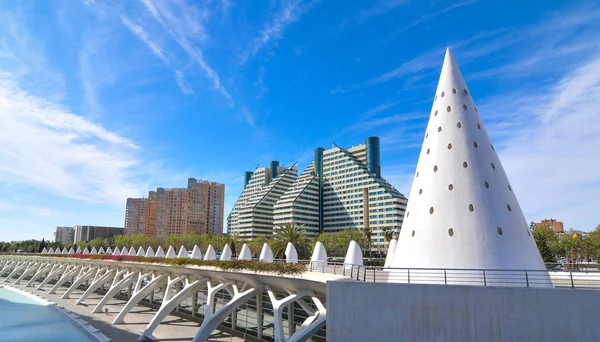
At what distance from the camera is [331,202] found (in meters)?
163

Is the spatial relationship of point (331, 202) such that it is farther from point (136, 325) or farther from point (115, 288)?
point (136, 325)

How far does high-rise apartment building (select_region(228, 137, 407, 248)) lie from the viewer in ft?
464

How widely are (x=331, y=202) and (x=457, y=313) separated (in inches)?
5888

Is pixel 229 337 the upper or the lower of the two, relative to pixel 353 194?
lower

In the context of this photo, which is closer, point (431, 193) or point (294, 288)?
point (431, 193)

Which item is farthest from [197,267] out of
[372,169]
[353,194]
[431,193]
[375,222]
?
[372,169]

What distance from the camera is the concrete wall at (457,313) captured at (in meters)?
12.4

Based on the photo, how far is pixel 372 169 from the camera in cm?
18500

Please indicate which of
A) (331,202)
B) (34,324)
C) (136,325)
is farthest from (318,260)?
(331,202)

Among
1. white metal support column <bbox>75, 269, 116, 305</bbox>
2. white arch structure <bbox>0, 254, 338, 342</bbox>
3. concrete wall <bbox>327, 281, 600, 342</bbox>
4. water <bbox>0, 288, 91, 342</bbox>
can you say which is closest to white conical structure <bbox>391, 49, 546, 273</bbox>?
concrete wall <bbox>327, 281, 600, 342</bbox>

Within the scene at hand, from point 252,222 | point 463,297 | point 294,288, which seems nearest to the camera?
point 463,297

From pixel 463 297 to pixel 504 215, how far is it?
240 inches

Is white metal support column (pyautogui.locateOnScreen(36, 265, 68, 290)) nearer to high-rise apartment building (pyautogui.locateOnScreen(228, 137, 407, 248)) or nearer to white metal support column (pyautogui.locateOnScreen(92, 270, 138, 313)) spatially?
white metal support column (pyautogui.locateOnScreen(92, 270, 138, 313))

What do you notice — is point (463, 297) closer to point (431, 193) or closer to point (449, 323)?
point (449, 323)
